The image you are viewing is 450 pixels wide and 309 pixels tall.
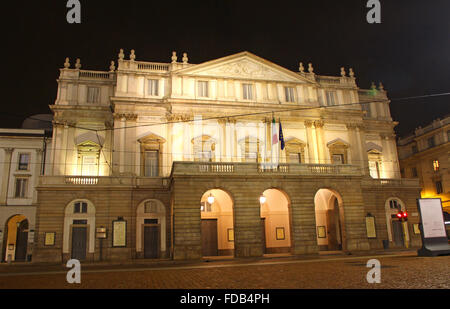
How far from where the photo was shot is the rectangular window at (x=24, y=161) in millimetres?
37344

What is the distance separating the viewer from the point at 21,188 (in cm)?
3712

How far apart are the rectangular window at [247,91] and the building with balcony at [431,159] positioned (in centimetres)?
2572

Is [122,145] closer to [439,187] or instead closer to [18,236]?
[18,236]

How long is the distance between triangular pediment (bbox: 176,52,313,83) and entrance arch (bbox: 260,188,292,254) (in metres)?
11.0

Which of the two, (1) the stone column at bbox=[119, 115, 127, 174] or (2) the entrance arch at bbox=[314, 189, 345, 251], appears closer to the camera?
(1) the stone column at bbox=[119, 115, 127, 174]

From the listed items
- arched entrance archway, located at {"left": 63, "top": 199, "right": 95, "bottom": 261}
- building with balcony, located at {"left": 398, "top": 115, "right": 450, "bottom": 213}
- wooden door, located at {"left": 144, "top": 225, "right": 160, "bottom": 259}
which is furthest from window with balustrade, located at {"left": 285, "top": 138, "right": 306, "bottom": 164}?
building with balcony, located at {"left": 398, "top": 115, "right": 450, "bottom": 213}

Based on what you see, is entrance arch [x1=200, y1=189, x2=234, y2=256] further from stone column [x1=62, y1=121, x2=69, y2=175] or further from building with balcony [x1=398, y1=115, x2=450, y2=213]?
building with balcony [x1=398, y1=115, x2=450, y2=213]

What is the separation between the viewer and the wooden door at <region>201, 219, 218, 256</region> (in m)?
29.9

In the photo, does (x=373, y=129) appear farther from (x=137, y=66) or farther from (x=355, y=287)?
(x=355, y=287)

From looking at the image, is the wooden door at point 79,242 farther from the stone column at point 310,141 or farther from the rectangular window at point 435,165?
the rectangular window at point 435,165

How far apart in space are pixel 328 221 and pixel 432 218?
1182cm

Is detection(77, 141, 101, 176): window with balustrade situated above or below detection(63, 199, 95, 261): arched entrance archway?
above

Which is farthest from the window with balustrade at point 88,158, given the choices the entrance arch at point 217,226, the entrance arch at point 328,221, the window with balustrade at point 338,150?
the window with balustrade at point 338,150

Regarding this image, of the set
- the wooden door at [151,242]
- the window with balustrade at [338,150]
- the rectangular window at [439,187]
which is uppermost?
the window with balustrade at [338,150]
